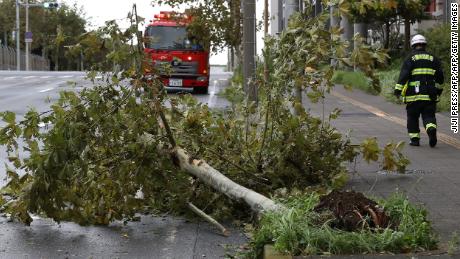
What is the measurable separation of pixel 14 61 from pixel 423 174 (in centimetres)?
8487

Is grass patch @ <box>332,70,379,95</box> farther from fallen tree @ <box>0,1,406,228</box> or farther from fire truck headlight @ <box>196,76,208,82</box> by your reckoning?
fallen tree @ <box>0,1,406,228</box>

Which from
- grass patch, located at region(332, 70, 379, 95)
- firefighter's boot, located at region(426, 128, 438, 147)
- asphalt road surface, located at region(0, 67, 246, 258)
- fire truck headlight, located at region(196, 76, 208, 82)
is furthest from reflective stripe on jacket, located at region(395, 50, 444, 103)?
fire truck headlight, located at region(196, 76, 208, 82)

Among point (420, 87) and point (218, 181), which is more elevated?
point (420, 87)

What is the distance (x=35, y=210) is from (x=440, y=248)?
3597mm

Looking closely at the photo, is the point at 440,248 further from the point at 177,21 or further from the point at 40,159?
the point at 177,21

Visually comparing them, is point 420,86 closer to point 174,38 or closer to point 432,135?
point 432,135

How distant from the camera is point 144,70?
757 cm

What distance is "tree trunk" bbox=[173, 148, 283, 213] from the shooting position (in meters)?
6.97

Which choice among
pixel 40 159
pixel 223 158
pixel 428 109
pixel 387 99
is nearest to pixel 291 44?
pixel 223 158

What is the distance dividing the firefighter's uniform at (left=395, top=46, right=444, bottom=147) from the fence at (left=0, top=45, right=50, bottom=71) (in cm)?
7397

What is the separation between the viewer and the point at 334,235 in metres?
5.79

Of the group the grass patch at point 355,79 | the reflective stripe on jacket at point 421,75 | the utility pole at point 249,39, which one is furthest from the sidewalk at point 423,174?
the grass patch at point 355,79

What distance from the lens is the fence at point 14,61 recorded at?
274 ft

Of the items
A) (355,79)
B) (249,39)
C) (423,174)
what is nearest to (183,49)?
(355,79)
